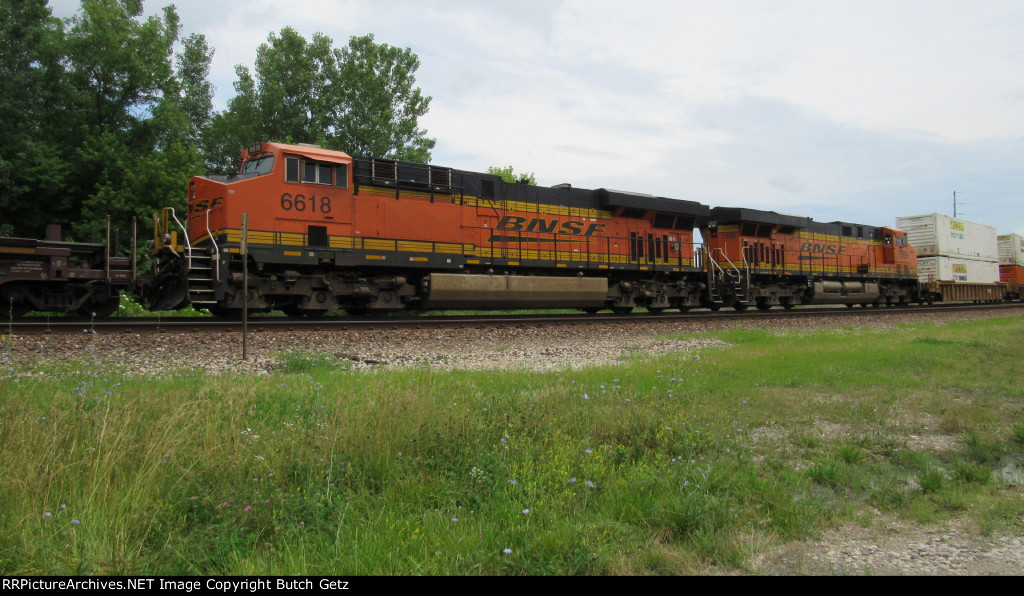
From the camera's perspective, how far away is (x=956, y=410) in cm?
577

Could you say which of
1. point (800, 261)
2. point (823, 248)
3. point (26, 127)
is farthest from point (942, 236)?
point (26, 127)

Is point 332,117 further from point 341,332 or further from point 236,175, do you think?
point 341,332

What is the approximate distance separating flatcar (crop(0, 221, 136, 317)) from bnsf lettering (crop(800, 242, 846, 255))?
75.2ft

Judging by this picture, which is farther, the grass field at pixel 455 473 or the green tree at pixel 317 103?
the green tree at pixel 317 103

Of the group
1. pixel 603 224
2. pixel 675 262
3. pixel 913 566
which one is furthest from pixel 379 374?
pixel 675 262

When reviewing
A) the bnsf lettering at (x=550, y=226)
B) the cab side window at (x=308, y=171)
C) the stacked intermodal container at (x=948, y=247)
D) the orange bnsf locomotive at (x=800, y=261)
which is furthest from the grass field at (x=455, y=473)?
the stacked intermodal container at (x=948, y=247)

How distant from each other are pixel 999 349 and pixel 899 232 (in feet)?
63.0

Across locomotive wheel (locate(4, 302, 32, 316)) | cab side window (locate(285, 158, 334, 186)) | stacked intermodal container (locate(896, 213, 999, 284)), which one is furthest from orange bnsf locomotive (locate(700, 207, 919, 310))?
locomotive wheel (locate(4, 302, 32, 316))

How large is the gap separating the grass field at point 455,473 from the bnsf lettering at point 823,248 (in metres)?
18.1

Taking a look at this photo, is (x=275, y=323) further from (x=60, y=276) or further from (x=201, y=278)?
(x=60, y=276)

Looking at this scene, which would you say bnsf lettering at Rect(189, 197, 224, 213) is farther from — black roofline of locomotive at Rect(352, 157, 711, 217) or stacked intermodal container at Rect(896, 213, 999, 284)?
stacked intermodal container at Rect(896, 213, 999, 284)

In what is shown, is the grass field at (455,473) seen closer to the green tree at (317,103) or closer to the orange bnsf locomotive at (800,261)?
the orange bnsf locomotive at (800,261)

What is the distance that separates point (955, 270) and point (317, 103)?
3769 cm

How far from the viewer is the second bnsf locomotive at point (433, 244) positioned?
1080 centimetres
